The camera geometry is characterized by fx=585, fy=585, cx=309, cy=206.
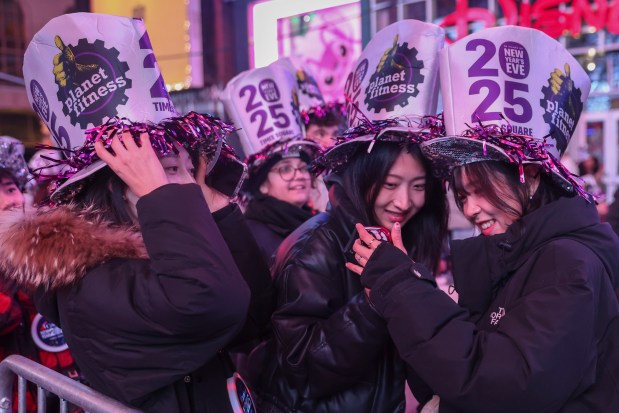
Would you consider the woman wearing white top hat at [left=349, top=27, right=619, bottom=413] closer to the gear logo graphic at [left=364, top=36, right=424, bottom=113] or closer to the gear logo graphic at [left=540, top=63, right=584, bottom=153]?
the gear logo graphic at [left=540, top=63, right=584, bottom=153]

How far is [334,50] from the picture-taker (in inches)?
465

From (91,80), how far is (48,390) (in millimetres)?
943

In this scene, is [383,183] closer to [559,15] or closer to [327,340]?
[327,340]

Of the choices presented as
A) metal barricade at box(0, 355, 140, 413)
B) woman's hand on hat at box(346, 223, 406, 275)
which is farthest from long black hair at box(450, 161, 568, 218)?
metal barricade at box(0, 355, 140, 413)

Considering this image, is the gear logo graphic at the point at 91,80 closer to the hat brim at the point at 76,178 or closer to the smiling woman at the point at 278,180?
the hat brim at the point at 76,178

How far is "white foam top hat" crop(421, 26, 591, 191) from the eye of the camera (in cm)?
176

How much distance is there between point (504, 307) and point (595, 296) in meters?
0.22

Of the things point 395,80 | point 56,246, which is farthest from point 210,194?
point 395,80

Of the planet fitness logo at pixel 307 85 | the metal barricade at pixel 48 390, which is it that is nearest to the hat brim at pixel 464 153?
the metal barricade at pixel 48 390

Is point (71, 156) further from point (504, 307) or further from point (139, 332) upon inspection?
point (504, 307)

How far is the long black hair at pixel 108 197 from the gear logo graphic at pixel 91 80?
155mm

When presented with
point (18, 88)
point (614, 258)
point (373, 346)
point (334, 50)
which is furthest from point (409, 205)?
point (18, 88)

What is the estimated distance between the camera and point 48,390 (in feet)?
5.85

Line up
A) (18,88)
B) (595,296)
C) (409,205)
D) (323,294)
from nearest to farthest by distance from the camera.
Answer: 1. (595,296)
2. (323,294)
3. (409,205)
4. (18,88)
